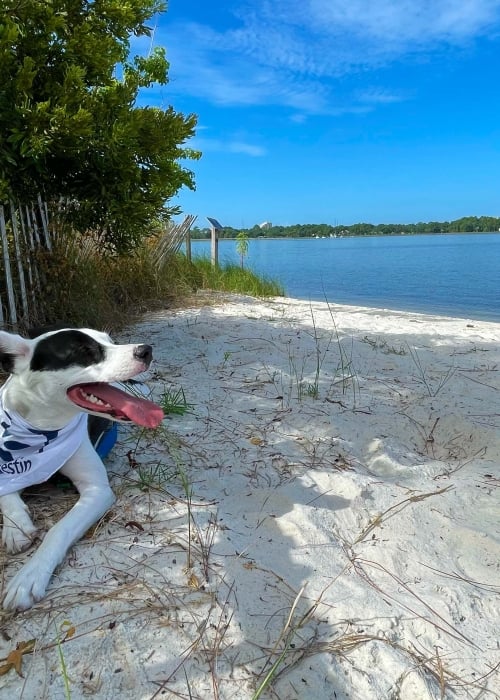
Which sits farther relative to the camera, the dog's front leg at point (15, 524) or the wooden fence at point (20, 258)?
the wooden fence at point (20, 258)

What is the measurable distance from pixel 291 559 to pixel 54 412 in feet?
4.32

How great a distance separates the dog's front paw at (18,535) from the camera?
225cm

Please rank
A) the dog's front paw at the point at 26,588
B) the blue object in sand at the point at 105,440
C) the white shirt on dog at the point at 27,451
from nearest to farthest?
the dog's front paw at the point at 26,588
the white shirt on dog at the point at 27,451
the blue object in sand at the point at 105,440

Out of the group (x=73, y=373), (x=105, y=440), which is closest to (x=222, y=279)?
(x=105, y=440)

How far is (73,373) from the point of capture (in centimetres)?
221

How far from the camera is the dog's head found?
86.2 inches

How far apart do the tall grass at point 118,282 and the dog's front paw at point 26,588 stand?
11.7 feet

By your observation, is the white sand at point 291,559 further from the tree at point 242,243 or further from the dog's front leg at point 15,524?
the tree at point 242,243

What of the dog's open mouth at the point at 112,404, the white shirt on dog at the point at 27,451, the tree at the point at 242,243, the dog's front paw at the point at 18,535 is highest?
the tree at the point at 242,243

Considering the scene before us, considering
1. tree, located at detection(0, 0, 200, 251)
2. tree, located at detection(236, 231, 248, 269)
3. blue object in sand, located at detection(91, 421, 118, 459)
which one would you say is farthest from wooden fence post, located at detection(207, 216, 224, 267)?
blue object in sand, located at detection(91, 421, 118, 459)

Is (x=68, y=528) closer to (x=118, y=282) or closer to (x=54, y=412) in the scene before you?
(x=54, y=412)

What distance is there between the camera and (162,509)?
8.57 ft

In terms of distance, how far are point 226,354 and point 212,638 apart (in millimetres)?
3615

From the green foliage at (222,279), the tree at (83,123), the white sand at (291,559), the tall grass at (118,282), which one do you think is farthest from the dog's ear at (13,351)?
the green foliage at (222,279)
